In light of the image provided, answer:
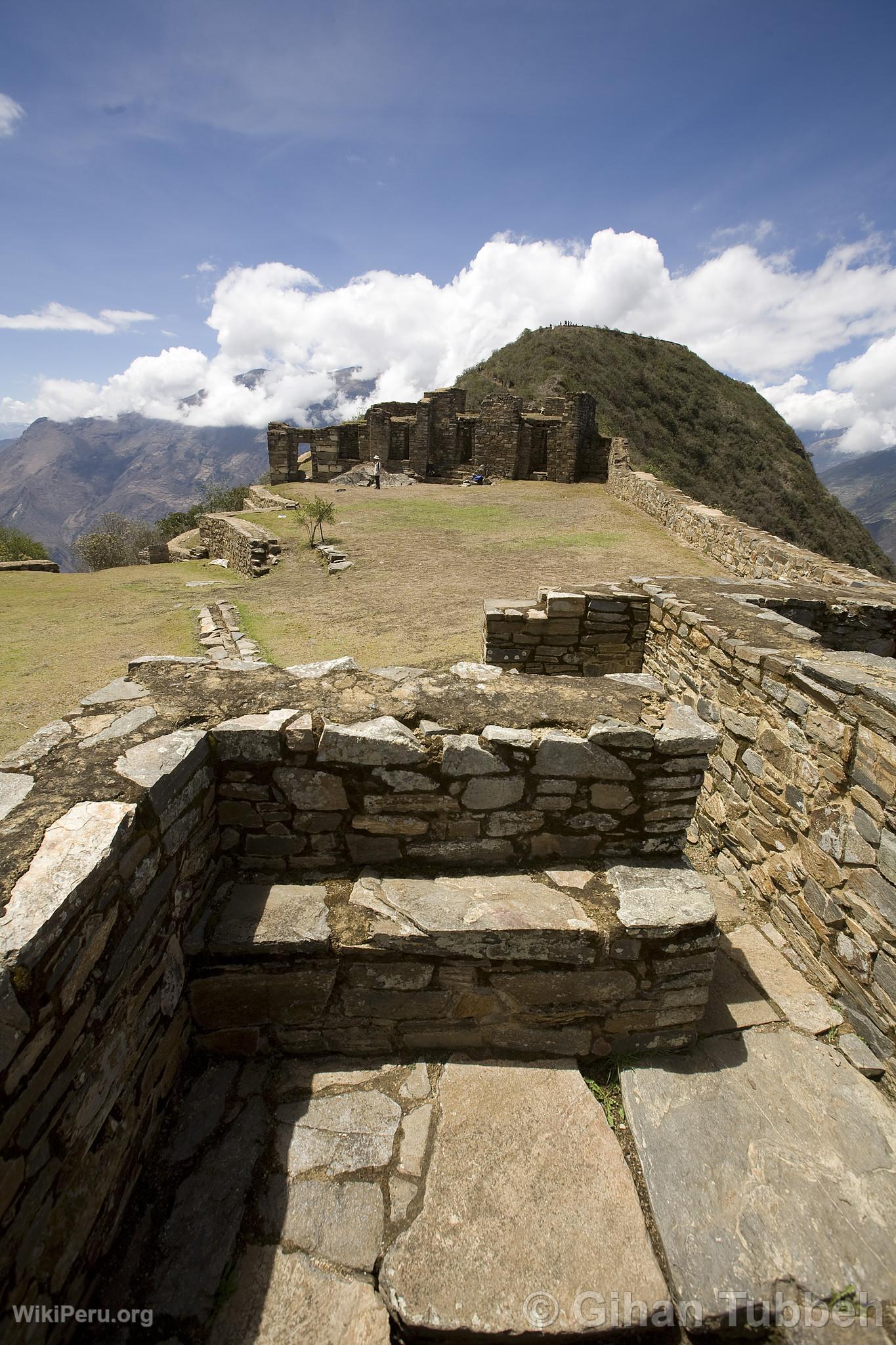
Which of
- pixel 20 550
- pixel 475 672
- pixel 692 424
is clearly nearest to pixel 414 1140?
pixel 475 672

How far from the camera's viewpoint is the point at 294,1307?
6.37ft

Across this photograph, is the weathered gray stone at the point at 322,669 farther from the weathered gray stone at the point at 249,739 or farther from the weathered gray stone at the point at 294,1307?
the weathered gray stone at the point at 294,1307

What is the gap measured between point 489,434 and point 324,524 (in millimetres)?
10563

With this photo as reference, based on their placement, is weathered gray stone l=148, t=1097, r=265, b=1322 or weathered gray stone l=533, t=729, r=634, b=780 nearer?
weathered gray stone l=148, t=1097, r=265, b=1322

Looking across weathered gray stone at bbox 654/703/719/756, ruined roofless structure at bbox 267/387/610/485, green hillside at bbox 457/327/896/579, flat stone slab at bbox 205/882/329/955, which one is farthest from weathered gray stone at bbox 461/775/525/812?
green hillside at bbox 457/327/896/579

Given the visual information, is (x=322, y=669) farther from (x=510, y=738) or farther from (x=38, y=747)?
(x=38, y=747)

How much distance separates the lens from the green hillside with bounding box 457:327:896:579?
124ft

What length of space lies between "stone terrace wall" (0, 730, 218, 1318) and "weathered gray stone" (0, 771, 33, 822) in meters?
0.24

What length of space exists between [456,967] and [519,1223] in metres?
0.89

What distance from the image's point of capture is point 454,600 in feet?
35.1

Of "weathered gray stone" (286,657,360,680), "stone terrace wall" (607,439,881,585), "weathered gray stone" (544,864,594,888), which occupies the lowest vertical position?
"weathered gray stone" (544,864,594,888)

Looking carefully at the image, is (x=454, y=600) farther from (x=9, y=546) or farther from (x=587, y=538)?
(x=9, y=546)

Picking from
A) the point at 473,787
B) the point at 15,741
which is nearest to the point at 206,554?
the point at 15,741

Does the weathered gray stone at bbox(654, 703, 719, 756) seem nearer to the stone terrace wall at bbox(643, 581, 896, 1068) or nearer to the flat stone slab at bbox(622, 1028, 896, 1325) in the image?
the stone terrace wall at bbox(643, 581, 896, 1068)
